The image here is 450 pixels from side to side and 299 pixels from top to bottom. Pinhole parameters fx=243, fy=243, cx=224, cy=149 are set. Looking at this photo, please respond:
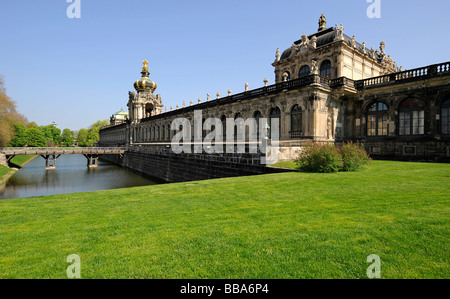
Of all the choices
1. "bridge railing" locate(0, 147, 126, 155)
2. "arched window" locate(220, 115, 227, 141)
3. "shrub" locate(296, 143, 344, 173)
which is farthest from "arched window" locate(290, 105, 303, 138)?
"bridge railing" locate(0, 147, 126, 155)

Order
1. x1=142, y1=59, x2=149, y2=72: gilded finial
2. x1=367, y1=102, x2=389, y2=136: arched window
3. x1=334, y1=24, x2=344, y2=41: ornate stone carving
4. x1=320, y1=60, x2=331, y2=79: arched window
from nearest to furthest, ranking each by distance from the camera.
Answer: x1=367, y1=102, x2=389, y2=136: arched window, x1=334, y1=24, x2=344, y2=41: ornate stone carving, x1=320, y1=60, x2=331, y2=79: arched window, x1=142, y1=59, x2=149, y2=72: gilded finial

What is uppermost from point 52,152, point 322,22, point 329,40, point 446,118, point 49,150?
point 322,22

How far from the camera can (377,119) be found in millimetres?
22422

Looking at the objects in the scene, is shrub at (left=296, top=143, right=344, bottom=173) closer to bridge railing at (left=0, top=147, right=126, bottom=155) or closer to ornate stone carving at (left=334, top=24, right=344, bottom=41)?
ornate stone carving at (left=334, top=24, right=344, bottom=41)

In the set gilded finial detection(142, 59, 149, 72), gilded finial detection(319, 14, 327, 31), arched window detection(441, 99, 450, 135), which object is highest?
gilded finial detection(142, 59, 149, 72)

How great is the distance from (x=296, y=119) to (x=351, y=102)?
18.3 feet

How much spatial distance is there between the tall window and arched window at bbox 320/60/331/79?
5.81 meters

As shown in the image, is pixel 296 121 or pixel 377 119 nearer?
pixel 377 119

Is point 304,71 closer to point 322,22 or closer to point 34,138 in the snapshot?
point 322,22

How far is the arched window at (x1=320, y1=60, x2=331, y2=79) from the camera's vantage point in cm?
2679

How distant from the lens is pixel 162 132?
52406 mm

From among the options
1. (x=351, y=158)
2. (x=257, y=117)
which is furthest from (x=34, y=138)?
(x=351, y=158)

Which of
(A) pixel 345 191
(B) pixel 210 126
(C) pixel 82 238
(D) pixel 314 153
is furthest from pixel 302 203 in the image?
(B) pixel 210 126
